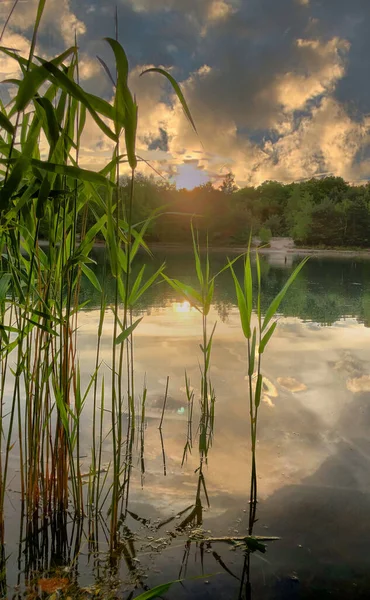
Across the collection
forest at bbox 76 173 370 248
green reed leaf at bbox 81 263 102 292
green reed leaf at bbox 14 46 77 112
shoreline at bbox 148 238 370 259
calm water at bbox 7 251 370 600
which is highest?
forest at bbox 76 173 370 248

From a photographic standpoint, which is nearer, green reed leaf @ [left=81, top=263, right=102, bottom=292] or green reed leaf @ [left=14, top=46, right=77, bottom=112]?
green reed leaf @ [left=14, top=46, right=77, bottom=112]

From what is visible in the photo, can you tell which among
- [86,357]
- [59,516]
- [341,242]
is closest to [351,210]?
[341,242]

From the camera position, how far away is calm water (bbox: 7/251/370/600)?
166cm

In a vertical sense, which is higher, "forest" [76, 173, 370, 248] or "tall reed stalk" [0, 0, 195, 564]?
"forest" [76, 173, 370, 248]

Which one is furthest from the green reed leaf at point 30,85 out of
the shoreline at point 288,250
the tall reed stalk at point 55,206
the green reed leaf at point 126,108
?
the shoreline at point 288,250

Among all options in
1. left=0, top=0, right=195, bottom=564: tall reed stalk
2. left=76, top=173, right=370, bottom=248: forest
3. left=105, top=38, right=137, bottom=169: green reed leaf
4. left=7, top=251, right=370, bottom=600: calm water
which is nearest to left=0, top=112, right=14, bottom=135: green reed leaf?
left=0, top=0, right=195, bottom=564: tall reed stalk

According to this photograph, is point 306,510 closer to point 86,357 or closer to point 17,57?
point 17,57

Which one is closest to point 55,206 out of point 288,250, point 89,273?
point 89,273

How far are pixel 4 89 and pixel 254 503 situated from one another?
1704 mm

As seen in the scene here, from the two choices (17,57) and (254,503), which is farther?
(254,503)

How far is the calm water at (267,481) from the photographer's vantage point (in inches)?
65.3

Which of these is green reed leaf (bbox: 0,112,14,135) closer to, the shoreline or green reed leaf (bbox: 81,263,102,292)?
green reed leaf (bbox: 81,263,102,292)

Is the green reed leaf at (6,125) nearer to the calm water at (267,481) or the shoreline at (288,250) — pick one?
the calm water at (267,481)

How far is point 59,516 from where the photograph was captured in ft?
5.99
